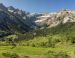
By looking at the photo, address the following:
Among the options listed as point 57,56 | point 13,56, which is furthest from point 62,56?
point 13,56

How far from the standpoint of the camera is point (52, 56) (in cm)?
11112

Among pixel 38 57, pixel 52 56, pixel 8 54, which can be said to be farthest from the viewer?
pixel 38 57

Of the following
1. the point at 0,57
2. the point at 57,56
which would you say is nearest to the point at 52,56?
the point at 57,56

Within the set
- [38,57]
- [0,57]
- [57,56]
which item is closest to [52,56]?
[57,56]

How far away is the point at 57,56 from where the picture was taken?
112 meters

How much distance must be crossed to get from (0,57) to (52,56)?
28.4 metres

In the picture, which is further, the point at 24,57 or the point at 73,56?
the point at 73,56

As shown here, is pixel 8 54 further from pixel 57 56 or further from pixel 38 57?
pixel 57 56

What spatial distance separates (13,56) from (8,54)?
4605 mm

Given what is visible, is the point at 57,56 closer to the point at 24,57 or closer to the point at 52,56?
the point at 52,56

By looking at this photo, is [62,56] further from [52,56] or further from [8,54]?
[8,54]

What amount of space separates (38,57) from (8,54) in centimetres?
1929

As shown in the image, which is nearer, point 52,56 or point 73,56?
point 52,56

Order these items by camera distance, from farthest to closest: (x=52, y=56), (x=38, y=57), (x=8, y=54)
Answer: (x=38, y=57) → (x=8, y=54) → (x=52, y=56)
